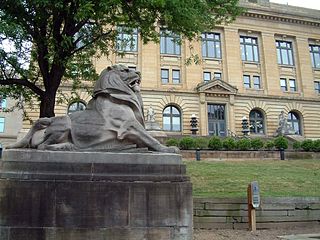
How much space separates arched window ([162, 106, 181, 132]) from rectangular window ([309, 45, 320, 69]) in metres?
22.3

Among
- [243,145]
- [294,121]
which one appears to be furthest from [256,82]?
[243,145]

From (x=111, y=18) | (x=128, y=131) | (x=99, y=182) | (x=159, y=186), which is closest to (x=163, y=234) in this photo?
(x=159, y=186)

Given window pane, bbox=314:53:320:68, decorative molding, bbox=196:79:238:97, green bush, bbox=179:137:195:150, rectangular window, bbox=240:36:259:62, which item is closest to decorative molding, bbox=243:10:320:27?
rectangular window, bbox=240:36:259:62

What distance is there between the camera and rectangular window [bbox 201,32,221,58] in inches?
1755

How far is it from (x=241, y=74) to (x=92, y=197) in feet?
136

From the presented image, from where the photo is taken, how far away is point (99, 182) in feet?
18.6

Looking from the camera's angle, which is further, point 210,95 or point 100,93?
point 210,95

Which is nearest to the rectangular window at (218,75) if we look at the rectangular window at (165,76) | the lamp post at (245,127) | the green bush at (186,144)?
the rectangular window at (165,76)

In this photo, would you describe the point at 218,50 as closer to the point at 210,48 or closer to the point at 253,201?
the point at 210,48

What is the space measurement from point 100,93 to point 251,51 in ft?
142

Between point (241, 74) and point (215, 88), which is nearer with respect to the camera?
point (215, 88)

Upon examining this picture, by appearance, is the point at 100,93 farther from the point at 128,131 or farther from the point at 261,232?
the point at 261,232

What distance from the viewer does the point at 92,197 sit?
18.3ft

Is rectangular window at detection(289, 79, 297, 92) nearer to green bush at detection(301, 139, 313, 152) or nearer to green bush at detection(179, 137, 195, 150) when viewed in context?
green bush at detection(301, 139, 313, 152)
